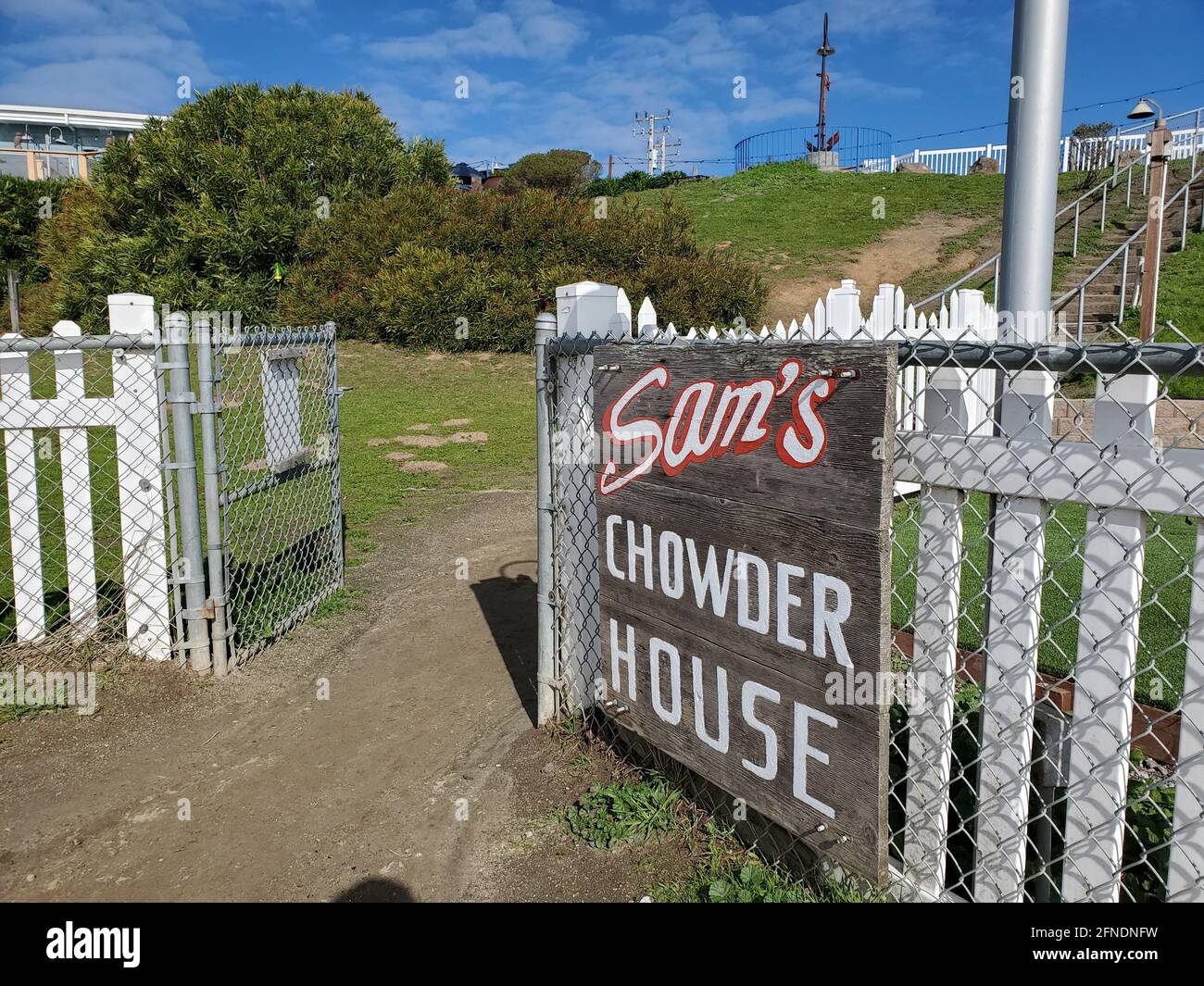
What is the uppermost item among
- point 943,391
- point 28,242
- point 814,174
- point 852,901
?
point 814,174

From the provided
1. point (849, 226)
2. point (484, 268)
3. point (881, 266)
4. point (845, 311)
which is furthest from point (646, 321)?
point (849, 226)

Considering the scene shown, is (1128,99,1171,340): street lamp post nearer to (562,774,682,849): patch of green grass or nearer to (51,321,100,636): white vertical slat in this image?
(562,774,682,849): patch of green grass

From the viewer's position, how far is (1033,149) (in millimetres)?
2785

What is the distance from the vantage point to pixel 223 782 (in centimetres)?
367

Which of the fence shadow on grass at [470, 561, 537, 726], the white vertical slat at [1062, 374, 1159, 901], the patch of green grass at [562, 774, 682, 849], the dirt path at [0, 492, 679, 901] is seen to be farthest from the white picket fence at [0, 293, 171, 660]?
the white vertical slat at [1062, 374, 1159, 901]

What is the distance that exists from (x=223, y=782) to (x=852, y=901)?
2532mm

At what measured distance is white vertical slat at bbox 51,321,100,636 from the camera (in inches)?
181

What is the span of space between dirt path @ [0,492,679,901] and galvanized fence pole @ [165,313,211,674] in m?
0.22

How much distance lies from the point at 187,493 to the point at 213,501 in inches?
5.0

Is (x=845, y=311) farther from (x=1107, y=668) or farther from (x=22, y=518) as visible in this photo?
(x=22, y=518)
